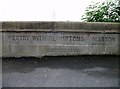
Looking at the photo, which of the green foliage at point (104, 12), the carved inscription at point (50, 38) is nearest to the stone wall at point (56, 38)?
the carved inscription at point (50, 38)

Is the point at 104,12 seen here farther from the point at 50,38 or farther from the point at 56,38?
the point at 50,38

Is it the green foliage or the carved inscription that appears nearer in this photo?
the carved inscription

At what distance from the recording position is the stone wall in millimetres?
7340

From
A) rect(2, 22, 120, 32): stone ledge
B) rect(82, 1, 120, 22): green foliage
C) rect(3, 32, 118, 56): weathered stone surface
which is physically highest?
rect(82, 1, 120, 22): green foliage

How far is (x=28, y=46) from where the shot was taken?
739 cm

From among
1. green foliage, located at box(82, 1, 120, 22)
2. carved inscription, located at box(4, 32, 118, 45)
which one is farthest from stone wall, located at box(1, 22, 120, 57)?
green foliage, located at box(82, 1, 120, 22)

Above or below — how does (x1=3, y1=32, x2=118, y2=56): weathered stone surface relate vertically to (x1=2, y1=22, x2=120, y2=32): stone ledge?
below

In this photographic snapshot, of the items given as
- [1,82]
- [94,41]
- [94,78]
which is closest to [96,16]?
[94,41]

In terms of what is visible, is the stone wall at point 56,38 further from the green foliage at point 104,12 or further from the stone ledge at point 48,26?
the green foliage at point 104,12

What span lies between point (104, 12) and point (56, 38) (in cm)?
202

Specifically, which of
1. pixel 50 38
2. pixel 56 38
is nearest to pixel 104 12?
pixel 56 38

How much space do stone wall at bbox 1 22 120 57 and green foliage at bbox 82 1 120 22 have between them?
973 millimetres

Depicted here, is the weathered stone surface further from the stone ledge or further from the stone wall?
the stone ledge

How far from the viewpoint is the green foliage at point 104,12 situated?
8367mm
